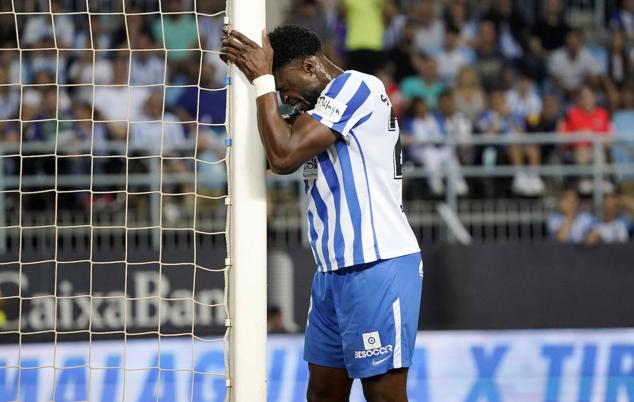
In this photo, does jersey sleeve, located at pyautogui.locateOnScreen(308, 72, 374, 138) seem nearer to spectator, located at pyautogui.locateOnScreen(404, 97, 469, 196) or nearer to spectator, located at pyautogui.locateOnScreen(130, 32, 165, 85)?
spectator, located at pyautogui.locateOnScreen(404, 97, 469, 196)

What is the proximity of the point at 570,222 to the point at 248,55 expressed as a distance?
6682mm

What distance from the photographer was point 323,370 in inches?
170

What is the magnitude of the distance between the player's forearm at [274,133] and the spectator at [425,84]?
7.40 meters

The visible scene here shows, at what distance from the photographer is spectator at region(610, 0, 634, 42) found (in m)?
12.5

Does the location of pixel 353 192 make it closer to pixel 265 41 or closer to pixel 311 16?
pixel 265 41

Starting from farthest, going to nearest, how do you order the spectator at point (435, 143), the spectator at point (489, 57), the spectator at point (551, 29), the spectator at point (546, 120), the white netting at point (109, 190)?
the spectator at point (551, 29) < the spectator at point (489, 57) < the spectator at point (546, 120) < the spectator at point (435, 143) < the white netting at point (109, 190)

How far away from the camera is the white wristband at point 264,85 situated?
399 cm

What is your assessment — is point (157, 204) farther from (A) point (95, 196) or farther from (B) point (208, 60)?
(B) point (208, 60)

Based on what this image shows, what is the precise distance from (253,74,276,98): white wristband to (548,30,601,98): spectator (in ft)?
27.1

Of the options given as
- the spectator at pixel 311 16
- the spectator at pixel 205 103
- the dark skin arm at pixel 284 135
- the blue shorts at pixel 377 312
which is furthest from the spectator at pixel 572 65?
the dark skin arm at pixel 284 135

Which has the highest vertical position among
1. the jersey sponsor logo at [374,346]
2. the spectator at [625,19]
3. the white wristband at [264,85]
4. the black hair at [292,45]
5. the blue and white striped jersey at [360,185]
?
the spectator at [625,19]

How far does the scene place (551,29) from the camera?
12344 millimetres

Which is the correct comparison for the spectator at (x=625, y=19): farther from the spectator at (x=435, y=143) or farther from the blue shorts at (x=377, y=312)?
the blue shorts at (x=377, y=312)

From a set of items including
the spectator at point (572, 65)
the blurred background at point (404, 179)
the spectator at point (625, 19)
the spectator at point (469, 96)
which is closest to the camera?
the blurred background at point (404, 179)
